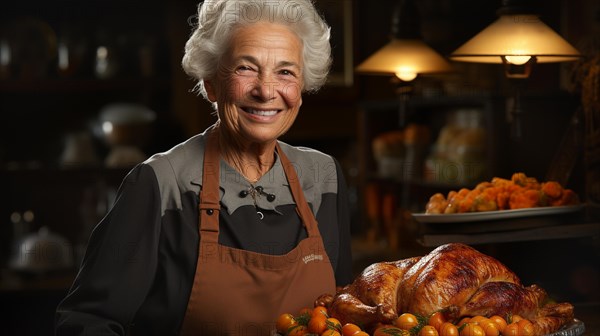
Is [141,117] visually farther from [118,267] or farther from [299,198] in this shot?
[118,267]

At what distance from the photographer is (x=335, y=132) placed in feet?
17.3

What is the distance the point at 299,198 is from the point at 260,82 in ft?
1.00

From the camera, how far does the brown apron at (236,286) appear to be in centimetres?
179

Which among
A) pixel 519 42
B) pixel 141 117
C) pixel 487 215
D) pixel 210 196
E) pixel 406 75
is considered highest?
pixel 519 42

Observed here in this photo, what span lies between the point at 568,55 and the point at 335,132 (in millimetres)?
3224

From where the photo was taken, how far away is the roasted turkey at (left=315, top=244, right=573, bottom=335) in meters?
1.47

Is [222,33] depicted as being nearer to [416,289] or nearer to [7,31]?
[416,289]

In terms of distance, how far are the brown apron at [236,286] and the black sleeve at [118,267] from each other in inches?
4.1

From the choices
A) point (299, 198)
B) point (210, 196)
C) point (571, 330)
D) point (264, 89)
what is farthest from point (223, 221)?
point (571, 330)

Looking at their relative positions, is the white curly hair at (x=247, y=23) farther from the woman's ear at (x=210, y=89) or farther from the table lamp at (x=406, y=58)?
the table lamp at (x=406, y=58)

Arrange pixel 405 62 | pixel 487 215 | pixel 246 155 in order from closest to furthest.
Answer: pixel 246 155 → pixel 487 215 → pixel 405 62

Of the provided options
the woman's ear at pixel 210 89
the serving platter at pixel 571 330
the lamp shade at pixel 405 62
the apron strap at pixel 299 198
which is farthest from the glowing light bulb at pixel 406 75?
the serving platter at pixel 571 330

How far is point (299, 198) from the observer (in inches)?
77.8

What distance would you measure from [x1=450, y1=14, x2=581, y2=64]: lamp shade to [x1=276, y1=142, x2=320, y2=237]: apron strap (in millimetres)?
510
